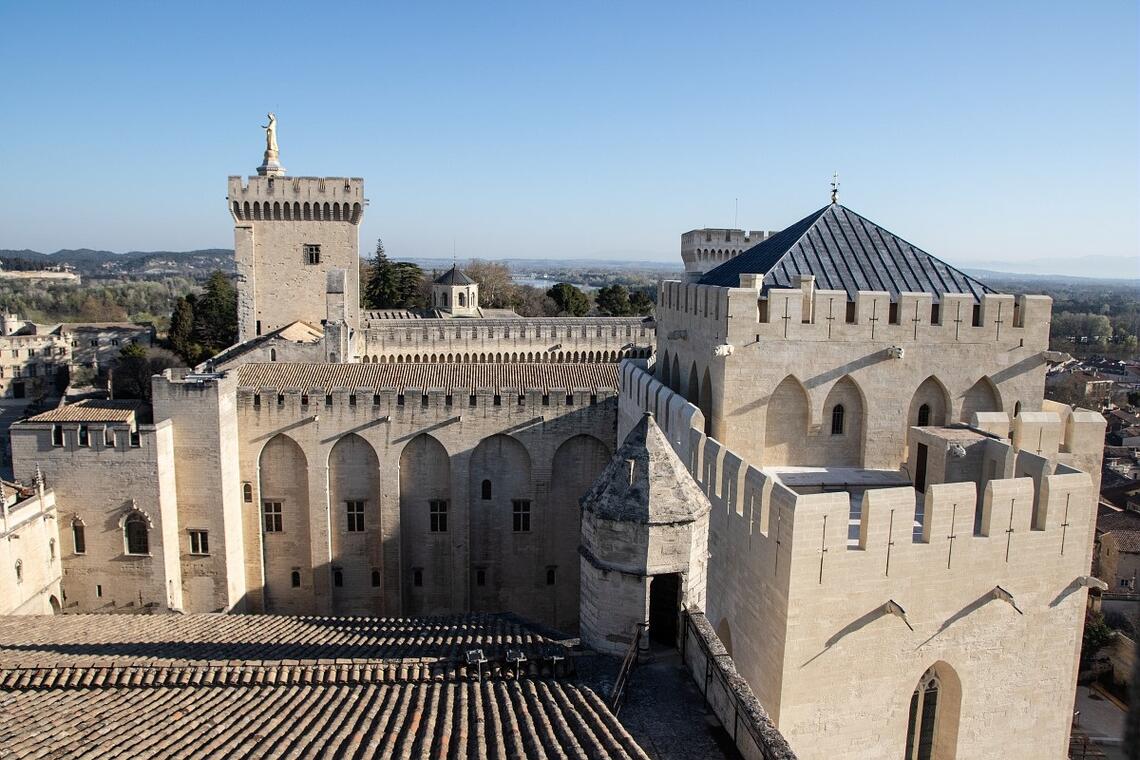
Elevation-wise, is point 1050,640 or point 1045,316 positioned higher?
point 1045,316

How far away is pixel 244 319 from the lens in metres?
33.4

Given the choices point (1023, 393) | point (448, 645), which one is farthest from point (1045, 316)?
point (448, 645)

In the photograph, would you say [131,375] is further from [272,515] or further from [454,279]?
[272,515]

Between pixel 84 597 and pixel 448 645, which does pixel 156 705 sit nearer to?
pixel 448 645

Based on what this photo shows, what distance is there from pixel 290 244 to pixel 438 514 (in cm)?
1533

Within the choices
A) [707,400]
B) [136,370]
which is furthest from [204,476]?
[136,370]

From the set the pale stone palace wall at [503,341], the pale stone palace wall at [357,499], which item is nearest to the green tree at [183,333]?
the pale stone palace wall at [503,341]

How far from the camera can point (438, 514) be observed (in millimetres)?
23781

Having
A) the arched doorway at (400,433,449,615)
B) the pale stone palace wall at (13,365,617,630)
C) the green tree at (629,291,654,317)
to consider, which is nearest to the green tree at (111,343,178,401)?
the pale stone palace wall at (13,365,617,630)

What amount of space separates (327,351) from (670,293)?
1492cm

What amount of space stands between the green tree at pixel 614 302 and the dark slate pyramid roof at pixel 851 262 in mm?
47735

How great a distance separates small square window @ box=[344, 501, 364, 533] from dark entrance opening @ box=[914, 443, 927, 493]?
15.6m

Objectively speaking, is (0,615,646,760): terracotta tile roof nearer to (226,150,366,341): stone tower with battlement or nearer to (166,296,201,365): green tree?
(226,150,366,341): stone tower with battlement

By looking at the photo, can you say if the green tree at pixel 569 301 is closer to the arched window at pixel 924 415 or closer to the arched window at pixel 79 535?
the arched window at pixel 79 535
